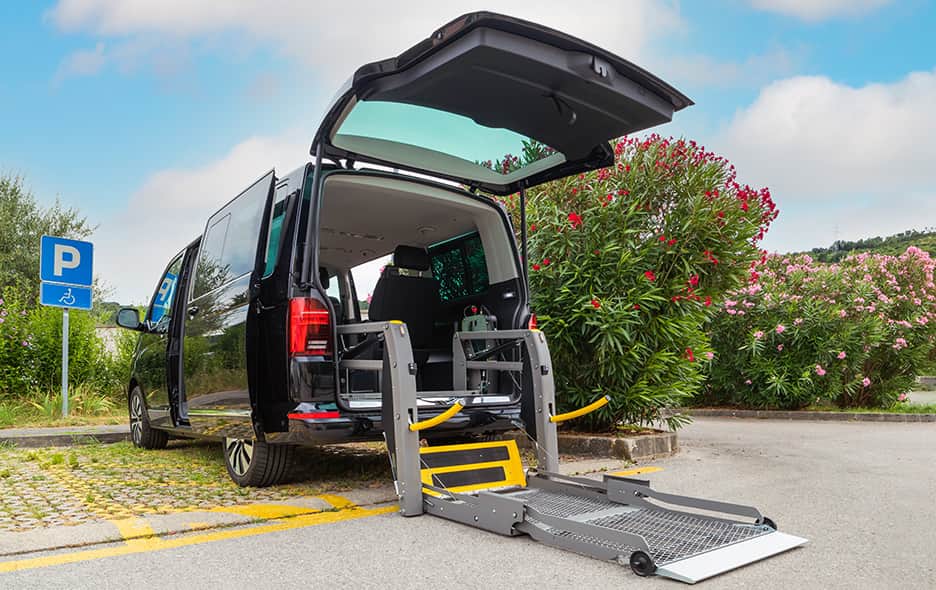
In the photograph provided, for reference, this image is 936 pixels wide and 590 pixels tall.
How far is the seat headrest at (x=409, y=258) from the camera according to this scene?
536 cm

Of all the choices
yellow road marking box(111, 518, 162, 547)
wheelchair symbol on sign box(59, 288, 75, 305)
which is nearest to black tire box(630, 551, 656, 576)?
yellow road marking box(111, 518, 162, 547)

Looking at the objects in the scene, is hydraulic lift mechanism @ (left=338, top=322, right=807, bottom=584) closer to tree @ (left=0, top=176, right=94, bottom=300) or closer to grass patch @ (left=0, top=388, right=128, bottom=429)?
grass patch @ (left=0, top=388, right=128, bottom=429)

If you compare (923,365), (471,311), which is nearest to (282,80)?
(471,311)

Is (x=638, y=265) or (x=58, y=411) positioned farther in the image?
→ (x=58, y=411)

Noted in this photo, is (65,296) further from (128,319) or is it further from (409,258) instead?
(409,258)

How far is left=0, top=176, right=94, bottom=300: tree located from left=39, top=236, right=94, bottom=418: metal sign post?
11.8 metres

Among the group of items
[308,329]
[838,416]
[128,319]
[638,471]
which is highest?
[128,319]

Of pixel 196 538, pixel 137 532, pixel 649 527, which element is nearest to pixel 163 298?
pixel 137 532

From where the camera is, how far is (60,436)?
283 inches

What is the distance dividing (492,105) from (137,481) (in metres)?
3.46

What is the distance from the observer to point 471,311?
17.5 ft

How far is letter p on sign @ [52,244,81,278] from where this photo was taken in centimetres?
855

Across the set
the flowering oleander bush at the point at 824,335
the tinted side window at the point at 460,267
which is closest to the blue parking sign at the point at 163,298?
the tinted side window at the point at 460,267

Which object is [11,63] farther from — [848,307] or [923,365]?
[923,365]
